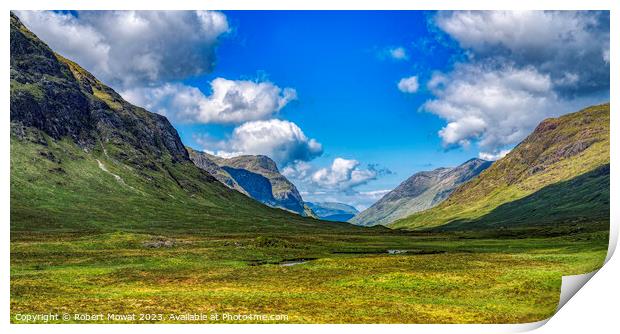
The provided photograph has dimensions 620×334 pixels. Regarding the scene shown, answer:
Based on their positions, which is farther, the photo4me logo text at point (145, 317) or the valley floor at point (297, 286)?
the valley floor at point (297, 286)

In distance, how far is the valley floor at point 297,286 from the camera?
2044 inches

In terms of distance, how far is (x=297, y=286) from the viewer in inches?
2601

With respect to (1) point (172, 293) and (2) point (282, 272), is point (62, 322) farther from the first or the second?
(2) point (282, 272)

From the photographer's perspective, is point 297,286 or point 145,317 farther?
point 297,286

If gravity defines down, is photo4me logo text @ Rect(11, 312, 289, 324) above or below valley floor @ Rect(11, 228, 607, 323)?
below

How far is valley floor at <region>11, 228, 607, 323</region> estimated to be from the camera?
51.9m

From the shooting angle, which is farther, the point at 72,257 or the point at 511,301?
the point at 72,257

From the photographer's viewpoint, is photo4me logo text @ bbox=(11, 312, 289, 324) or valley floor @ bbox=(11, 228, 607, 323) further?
valley floor @ bbox=(11, 228, 607, 323)

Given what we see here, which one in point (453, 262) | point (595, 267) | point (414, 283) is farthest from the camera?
point (453, 262)

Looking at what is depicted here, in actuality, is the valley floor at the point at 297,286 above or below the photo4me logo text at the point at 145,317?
above
